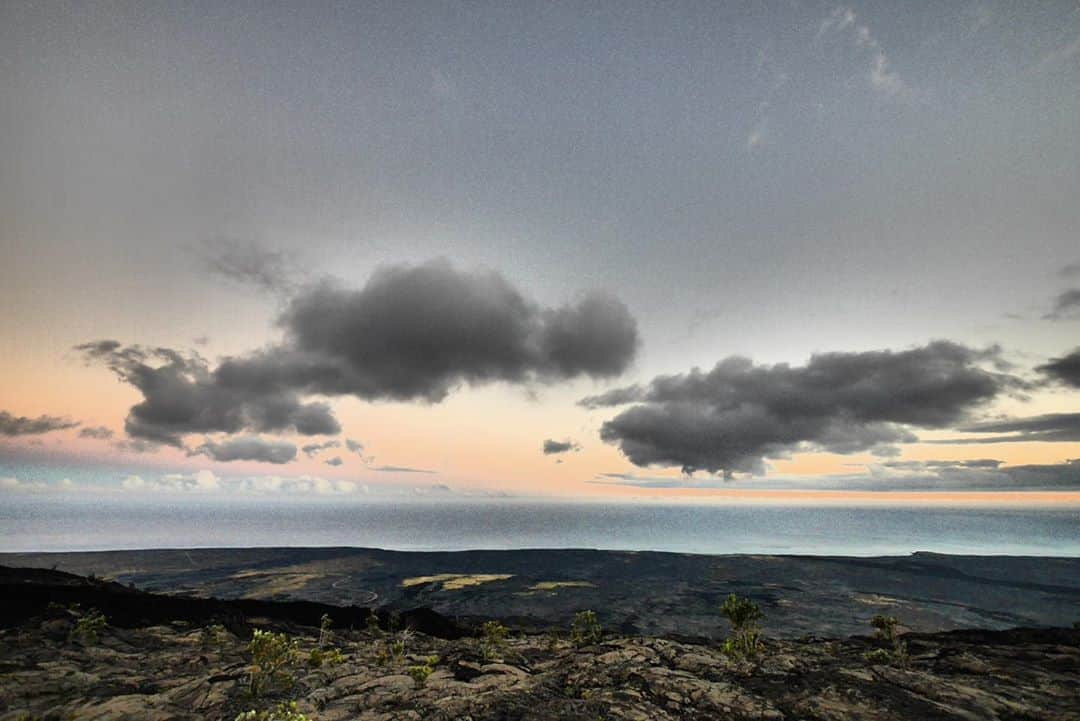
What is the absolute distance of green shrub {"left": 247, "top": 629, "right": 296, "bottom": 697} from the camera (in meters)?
22.2

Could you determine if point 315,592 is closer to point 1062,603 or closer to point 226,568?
point 226,568

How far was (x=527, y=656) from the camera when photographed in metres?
30.2

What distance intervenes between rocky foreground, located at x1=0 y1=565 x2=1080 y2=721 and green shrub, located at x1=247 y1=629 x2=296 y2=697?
182 millimetres

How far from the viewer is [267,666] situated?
78.3 feet

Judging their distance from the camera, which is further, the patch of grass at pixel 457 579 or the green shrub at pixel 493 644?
the patch of grass at pixel 457 579

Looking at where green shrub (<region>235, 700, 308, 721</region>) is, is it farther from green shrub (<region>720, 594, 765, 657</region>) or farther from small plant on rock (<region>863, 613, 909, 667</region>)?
small plant on rock (<region>863, 613, 909, 667</region>)

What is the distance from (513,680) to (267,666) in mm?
12973

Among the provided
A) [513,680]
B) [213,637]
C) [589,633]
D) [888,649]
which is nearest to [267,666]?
[213,637]

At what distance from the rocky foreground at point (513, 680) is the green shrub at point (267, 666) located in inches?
7.2

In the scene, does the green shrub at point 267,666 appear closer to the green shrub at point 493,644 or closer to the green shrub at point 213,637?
the green shrub at point 213,637

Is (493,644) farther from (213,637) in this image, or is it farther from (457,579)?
(457,579)

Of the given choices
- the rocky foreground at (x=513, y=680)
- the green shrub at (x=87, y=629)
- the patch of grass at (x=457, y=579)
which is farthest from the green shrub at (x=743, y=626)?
the patch of grass at (x=457, y=579)

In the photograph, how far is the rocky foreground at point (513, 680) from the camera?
64.9ft

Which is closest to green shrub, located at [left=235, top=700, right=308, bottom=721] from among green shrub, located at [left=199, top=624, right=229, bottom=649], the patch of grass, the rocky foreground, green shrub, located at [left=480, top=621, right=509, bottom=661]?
the rocky foreground
